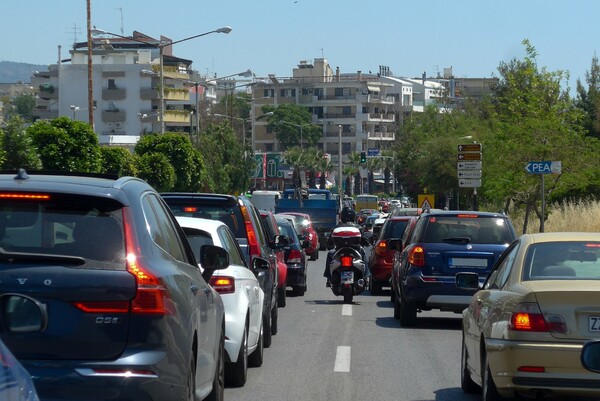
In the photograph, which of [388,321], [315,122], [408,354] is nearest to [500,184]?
[388,321]

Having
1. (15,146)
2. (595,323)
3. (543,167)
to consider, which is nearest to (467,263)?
(595,323)

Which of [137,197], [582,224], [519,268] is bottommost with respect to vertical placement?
[582,224]

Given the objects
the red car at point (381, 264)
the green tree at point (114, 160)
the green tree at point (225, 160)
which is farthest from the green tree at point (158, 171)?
the red car at point (381, 264)

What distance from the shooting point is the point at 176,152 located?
177ft

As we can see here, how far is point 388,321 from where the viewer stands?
1858cm

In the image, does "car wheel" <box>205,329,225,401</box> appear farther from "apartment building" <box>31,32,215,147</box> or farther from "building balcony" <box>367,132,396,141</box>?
"building balcony" <box>367,132,396,141</box>

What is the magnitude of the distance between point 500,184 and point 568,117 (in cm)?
513

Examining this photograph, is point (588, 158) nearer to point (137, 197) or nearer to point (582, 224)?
point (582, 224)

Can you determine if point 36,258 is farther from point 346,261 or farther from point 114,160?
point 114,160

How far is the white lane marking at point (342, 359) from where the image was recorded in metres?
12.7

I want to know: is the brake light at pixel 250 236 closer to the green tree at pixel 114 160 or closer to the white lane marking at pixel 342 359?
the white lane marking at pixel 342 359

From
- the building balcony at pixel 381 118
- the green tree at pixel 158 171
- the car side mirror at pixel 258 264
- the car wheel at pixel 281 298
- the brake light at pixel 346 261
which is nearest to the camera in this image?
the car side mirror at pixel 258 264

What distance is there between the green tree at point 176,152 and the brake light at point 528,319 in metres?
44.8

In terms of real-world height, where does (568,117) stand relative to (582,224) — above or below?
above
